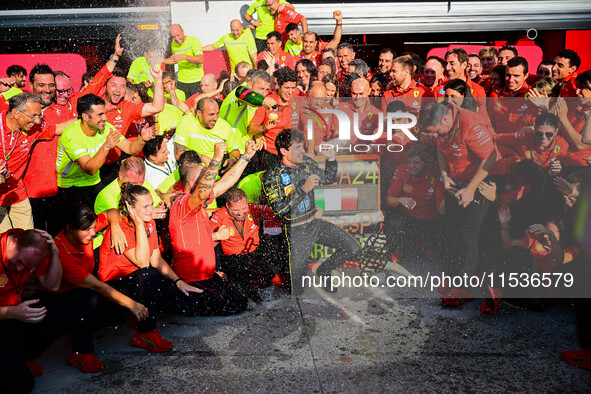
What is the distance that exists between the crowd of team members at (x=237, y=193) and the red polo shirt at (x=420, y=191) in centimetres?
1

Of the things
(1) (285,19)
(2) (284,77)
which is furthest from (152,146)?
(1) (285,19)

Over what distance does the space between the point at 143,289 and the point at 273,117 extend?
→ 2593mm

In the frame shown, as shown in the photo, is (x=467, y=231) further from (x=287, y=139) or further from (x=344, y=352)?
(x=287, y=139)

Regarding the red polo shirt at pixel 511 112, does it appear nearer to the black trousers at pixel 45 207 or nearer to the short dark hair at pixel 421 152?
the short dark hair at pixel 421 152

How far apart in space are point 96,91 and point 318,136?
2.75m

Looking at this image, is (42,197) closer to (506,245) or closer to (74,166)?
(74,166)

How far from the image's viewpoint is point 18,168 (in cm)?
486

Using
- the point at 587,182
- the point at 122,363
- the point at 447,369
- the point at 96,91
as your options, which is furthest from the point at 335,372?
the point at 96,91

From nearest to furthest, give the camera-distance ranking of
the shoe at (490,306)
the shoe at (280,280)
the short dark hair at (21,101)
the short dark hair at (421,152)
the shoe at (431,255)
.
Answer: the shoe at (490,306)
the short dark hair at (21,101)
the shoe at (280,280)
the short dark hair at (421,152)
the shoe at (431,255)

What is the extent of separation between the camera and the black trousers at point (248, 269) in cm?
484

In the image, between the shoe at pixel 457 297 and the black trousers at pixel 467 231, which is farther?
the black trousers at pixel 467 231

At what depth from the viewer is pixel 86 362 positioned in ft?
11.7

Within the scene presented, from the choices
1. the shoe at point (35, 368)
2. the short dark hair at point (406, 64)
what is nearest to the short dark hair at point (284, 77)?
the short dark hair at point (406, 64)

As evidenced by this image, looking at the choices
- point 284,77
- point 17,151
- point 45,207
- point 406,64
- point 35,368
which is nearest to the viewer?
point 35,368
